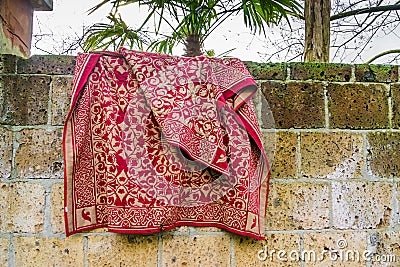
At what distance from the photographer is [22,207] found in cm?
159

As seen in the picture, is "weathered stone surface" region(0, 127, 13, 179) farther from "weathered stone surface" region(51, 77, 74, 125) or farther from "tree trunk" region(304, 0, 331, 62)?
"tree trunk" region(304, 0, 331, 62)

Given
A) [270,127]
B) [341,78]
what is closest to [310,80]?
[341,78]

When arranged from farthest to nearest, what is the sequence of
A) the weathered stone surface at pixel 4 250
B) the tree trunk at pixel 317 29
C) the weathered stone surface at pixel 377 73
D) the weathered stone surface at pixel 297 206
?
1. the tree trunk at pixel 317 29
2. the weathered stone surface at pixel 377 73
3. the weathered stone surface at pixel 297 206
4. the weathered stone surface at pixel 4 250

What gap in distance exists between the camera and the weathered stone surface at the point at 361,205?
1725 mm

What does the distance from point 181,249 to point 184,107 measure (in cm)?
51

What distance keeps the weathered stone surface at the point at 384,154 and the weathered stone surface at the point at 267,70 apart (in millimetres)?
425

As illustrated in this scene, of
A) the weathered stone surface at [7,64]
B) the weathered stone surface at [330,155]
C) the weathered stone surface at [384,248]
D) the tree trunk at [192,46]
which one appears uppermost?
the tree trunk at [192,46]

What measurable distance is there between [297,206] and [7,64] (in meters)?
1.20

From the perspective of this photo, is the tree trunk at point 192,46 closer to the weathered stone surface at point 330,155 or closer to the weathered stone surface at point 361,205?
the weathered stone surface at point 330,155

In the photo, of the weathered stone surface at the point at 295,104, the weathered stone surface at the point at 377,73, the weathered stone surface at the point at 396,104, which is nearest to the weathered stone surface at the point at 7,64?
the weathered stone surface at the point at 295,104

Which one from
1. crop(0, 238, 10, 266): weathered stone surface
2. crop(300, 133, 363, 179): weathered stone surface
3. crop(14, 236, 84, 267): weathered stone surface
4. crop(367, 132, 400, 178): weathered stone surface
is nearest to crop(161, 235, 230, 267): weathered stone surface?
crop(14, 236, 84, 267): weathered stone surface

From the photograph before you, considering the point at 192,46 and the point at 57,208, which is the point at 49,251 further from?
the point at 192,46

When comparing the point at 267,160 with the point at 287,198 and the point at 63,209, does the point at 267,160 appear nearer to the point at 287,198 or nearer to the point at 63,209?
the point at 287,198

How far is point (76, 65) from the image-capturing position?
1607 millimetres
